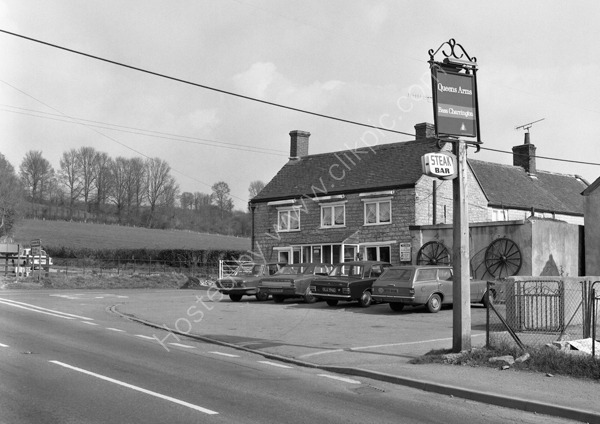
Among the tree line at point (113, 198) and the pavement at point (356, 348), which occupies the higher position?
the tree line at point (113, 198)

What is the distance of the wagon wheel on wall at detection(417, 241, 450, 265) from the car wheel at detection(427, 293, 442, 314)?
7838mm

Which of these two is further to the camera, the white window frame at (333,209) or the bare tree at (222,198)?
the bare tree at (222,198)

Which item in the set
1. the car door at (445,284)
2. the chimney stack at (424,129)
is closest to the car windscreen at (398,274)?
the car door at (445,284)

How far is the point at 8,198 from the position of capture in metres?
63.4

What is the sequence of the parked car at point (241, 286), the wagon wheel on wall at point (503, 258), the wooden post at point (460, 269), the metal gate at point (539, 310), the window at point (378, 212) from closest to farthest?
the wooden post at point (460, 269), the metal gate at point (539, 310), the wagon wheel on wall at point (503, 258), the parked car at point (241, 286), the window at point (378, 212)

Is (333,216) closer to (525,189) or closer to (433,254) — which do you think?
(433,254)

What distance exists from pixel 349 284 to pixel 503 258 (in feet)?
25.5

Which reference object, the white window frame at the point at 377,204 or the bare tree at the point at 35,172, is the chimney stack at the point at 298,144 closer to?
the white window frame at the point at 377,204

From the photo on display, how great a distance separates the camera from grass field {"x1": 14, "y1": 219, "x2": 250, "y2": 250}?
7150 centimetres

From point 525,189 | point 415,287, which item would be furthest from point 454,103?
point 525,189

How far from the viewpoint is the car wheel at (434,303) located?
21047 mm

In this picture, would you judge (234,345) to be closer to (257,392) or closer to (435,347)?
(435,347)

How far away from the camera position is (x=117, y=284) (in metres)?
40.3

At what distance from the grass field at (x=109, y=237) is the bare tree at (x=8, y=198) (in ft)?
14.7
